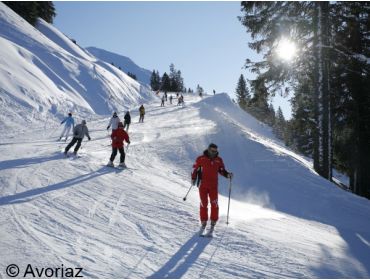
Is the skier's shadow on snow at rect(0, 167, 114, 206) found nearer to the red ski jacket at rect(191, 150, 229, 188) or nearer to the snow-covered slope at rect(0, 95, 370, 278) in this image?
the snow-covered slope at rect(0, 95, 370, 278)

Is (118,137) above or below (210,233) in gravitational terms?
above

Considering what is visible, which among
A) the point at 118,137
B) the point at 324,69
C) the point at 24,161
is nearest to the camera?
the point at 24,161

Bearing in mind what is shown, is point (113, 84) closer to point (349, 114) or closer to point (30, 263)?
point (349, 114)

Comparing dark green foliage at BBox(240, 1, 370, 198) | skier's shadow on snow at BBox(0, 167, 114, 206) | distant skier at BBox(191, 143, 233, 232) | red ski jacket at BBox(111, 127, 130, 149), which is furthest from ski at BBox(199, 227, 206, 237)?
dark green foliage at BBox(240, 1, 370, 198)

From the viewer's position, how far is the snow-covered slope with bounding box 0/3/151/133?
28984mm

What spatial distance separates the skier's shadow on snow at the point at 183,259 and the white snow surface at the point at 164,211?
19 mm

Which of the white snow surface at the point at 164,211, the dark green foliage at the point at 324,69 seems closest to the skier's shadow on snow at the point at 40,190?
the white snow surface at the point at 164,211

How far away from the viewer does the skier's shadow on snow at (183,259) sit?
623 centimetres

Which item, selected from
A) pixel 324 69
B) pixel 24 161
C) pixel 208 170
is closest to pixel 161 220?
pixel 208 170

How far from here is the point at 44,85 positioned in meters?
35.7

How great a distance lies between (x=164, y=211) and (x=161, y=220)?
0.87 meters

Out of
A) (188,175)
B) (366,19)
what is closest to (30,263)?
(188,175)

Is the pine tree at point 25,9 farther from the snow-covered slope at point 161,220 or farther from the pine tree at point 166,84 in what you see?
the snow-covered slope at point 161,220

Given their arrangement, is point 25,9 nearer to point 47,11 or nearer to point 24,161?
point 47,11
